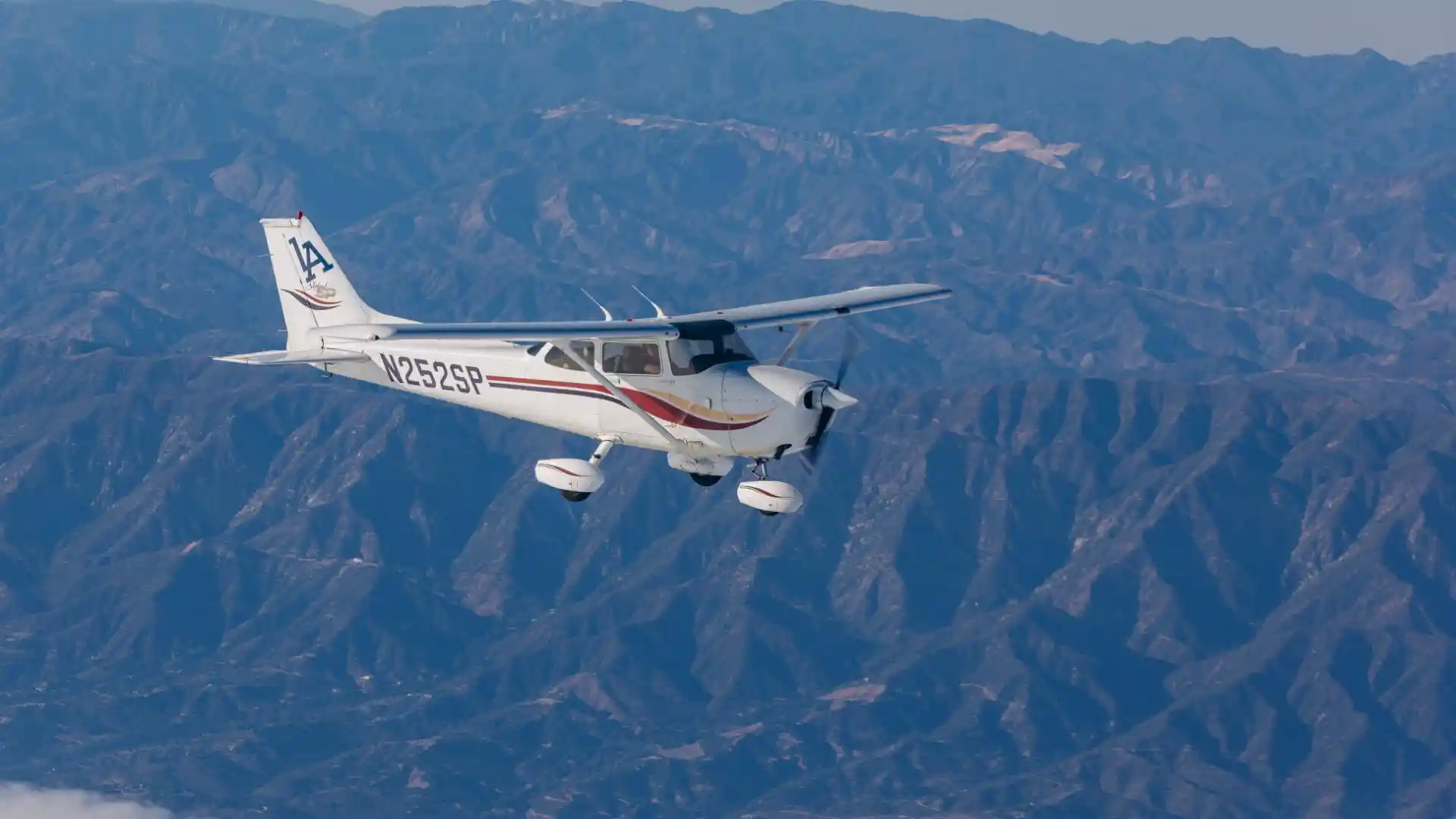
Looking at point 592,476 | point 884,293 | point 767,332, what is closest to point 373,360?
point 592,476

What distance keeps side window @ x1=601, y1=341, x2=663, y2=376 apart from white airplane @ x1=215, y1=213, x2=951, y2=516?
0.10 feet

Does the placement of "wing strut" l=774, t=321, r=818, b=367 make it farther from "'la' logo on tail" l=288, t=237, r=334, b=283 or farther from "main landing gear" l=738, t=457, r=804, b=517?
"'la' logo on tail" l=288, t=237, r=334, b=283

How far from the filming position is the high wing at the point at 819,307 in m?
75.8

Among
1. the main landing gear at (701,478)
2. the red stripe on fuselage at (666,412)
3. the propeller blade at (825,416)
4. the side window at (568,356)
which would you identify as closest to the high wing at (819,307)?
the red stripe on fuselage at (666,412)

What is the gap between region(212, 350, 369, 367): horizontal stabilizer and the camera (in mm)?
76688

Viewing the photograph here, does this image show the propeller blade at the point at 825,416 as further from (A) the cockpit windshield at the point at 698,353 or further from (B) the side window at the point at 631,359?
(B) the side window at the point at 631,359

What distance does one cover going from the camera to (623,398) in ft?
246

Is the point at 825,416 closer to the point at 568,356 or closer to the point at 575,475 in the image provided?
the point at 575,475

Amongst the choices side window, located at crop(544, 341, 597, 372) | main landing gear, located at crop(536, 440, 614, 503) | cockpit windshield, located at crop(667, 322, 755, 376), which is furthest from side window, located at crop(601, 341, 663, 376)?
main landing gear, located at crop(536, 440, 614, 503)

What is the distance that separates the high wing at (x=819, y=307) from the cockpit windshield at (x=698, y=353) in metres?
0.54

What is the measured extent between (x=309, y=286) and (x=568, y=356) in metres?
16.0

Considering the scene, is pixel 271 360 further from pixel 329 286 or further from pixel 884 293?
pixel 884 293

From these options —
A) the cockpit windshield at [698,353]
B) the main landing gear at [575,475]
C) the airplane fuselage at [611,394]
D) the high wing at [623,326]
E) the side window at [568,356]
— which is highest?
the high wing at [623,326]

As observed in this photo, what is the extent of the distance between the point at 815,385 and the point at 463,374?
14626mm
